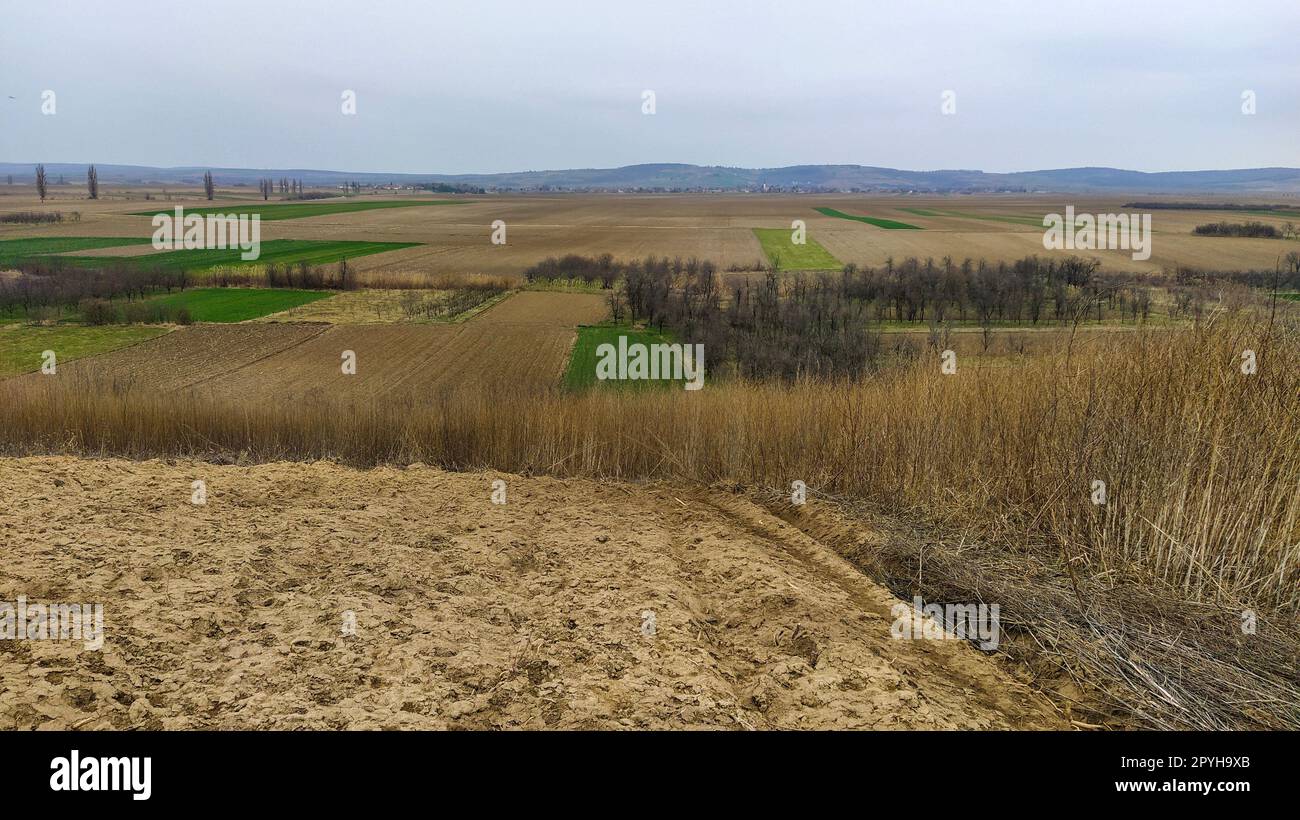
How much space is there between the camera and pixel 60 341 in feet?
88.7

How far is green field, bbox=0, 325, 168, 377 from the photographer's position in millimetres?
23156

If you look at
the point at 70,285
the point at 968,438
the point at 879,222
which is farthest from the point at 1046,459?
the point at 879,222

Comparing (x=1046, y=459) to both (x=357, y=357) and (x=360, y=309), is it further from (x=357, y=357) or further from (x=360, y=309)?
(x=360, y=309)

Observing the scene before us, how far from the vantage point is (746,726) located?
349 cm

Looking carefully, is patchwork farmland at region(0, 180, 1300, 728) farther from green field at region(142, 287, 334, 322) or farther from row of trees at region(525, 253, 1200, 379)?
green field at region(142, 287, 334, 322)

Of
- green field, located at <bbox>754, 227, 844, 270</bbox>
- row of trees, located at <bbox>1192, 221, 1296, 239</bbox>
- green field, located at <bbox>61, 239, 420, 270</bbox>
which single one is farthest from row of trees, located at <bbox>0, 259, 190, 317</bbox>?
row of trees, located at <bbox>1192, 221, 1296, 239</bbox>

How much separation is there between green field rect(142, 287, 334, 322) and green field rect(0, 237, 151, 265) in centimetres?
1536

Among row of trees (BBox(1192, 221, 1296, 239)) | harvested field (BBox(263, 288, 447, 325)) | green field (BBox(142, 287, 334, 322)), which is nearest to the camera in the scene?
harvested field (BBox(263, 288, 447, 325))

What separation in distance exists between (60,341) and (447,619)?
1169 inches

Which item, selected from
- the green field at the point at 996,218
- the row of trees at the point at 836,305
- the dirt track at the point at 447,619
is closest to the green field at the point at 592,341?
the row of trees at the point at 836,305

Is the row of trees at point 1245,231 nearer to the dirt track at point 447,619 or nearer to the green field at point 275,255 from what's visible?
the green field at point 275,255

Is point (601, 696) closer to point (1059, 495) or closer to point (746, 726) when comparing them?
point (746, 726)

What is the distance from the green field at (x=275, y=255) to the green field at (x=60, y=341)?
15.4 meters

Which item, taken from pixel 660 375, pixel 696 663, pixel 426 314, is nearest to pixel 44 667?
pixel 696 663
